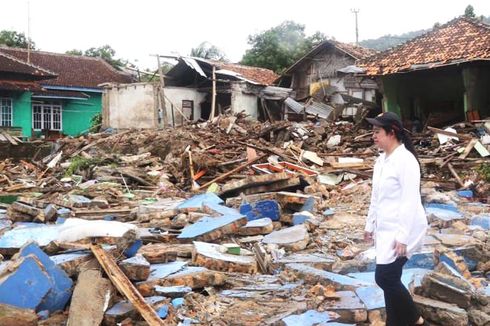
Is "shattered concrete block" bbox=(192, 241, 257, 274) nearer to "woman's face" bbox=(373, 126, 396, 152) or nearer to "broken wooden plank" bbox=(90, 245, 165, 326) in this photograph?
"broken wooden plank" bbox=(90, 245, 165, 326)

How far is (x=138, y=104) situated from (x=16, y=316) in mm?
21458

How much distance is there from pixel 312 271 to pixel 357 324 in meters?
1.04

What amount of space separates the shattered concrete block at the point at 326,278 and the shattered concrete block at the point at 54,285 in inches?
87.8

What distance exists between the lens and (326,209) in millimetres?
8984

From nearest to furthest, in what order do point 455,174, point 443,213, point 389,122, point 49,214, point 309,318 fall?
1. point 389,122
2. point 309,318
3. point 443,213
4. point 49,214
5. point 455,174

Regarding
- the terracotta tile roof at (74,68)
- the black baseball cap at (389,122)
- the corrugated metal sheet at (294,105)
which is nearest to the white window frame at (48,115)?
the terracotta tile roof at (74,68)

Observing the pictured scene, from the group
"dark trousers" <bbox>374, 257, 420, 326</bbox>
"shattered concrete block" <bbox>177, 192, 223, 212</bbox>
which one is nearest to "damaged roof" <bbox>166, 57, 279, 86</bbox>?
"shattered concrete block" <bbox>177, 192, 223, 212</bbox>

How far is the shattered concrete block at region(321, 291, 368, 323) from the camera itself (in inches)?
164

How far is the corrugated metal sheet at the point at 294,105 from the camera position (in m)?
24.8

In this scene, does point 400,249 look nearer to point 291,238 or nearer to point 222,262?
point 222,262

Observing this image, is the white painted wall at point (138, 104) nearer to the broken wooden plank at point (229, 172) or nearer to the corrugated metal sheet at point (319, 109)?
the corrugated metal sheet at point (319, 109)

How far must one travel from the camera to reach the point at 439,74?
1797 cm

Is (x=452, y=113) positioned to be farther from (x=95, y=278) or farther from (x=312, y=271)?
(x=95, y=278)

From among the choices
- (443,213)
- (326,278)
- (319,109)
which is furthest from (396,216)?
(319,109)
